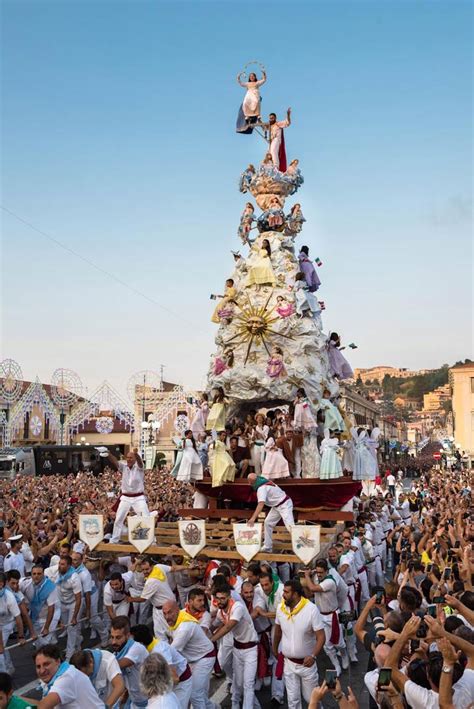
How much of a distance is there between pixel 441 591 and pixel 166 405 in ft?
132

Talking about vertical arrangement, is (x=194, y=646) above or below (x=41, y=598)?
above

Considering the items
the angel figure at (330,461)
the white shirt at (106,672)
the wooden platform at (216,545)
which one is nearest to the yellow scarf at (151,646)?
the white shirt at (106,672)

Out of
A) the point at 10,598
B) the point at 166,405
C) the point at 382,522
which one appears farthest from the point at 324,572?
the point at 166,405

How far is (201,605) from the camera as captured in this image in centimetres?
730

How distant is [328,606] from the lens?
890 centimetres

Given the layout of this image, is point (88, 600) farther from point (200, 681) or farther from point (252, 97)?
point (252, 97)

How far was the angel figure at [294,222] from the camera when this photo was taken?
18469 millimetres

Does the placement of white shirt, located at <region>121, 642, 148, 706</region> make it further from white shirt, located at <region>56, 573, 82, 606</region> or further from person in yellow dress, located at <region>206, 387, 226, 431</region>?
person in yellow dress, located at <region>206, 387, 226, 431</region>

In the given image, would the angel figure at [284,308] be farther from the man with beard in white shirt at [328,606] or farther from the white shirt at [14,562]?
the white shirt at [14,562]

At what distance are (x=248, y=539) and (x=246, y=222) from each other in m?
10.5

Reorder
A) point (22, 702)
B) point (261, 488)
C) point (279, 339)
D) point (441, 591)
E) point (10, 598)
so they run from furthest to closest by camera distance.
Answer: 1. point (279, 339)
2. point (261, 488)
3. point (10, 598)
4. point (441, 591)
5. point (22, 702)

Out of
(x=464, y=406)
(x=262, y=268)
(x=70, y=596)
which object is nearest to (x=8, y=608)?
(x=70, y=596)

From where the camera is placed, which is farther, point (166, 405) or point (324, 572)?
point (166, 405)

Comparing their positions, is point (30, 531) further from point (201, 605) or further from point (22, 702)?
point (22, 702)
